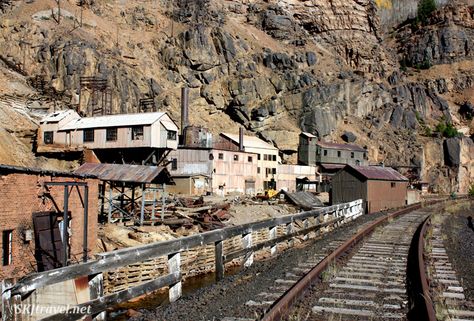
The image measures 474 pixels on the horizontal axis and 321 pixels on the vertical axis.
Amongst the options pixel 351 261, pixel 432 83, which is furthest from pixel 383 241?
pixel 432 83

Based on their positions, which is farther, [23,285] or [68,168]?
[68,168]

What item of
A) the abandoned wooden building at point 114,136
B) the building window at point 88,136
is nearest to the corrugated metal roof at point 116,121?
the abandoned wooden building at point 114,136

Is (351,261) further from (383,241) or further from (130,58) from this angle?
(130,58)

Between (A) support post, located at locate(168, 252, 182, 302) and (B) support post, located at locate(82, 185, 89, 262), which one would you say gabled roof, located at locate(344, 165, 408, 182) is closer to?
(B) support post, located at locate(82, 185, 89, 262)

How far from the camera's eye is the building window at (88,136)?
50781 millimetres

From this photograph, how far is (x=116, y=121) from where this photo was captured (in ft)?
166

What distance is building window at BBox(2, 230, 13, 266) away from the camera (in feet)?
50.1

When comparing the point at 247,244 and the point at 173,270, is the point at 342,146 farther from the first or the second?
the point at 173,270

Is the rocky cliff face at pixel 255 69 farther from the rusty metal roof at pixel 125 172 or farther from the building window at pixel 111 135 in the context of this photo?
the rusty metal roof at pixel 125 172

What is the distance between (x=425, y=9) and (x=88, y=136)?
13755 centimetres

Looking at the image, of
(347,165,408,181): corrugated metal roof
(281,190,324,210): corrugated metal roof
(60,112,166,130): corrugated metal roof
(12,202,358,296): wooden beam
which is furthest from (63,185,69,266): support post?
(60,112,166,130): corrugated metal roof

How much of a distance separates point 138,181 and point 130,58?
225 feet

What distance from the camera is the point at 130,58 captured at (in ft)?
290

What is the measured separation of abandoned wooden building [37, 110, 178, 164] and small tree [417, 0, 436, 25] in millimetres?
126579
